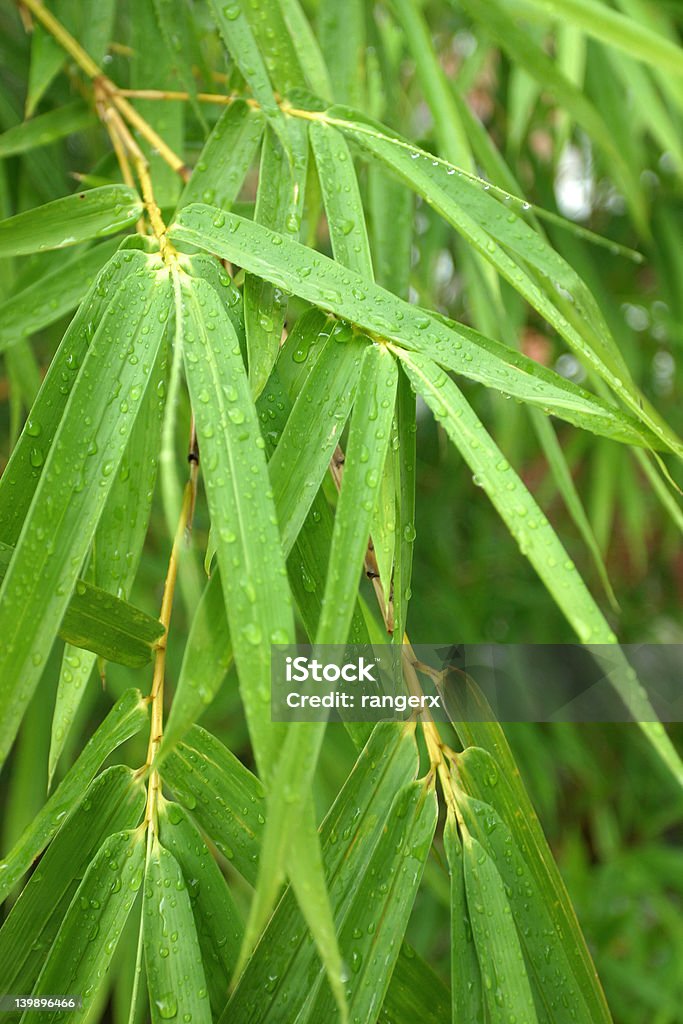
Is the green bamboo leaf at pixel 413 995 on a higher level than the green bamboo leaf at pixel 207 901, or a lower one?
lower

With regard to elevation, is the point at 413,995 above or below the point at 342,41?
below

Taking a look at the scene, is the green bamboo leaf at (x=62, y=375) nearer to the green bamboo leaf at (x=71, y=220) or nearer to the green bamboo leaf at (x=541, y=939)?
the green bamboo leaf at (x=71, y=220)

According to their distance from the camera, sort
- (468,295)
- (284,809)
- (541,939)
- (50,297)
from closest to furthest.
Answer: (284,809), (541,939), (50,297), (468,295)

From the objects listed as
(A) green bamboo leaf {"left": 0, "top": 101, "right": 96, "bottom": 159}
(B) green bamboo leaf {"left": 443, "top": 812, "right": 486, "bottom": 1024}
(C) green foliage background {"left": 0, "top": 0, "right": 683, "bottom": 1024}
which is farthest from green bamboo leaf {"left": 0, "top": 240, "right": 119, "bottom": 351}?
(B) green bamboo leaf {"left": 443, "top": 812, "right": 486, "bottom": 1024}

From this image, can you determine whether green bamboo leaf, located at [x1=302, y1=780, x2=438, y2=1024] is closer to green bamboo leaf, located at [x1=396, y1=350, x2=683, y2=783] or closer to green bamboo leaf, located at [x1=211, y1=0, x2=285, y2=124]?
green bamboo leaf, located at [x1=396, y1=350, x2=683, y2=783]

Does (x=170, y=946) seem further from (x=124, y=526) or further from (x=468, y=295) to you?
(x=468, y=295)

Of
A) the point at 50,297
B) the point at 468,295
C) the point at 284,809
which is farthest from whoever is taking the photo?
the point at 468,295

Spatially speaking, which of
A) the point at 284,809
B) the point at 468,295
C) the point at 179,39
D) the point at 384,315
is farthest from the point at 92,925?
the point at 468,295

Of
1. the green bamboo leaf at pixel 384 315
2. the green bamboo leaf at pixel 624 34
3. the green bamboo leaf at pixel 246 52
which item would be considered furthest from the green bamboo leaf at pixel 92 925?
the green bamboo leaf at pixel 624 34
